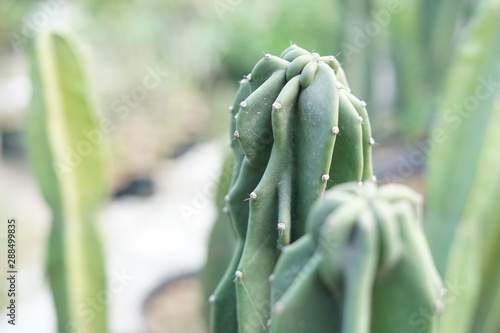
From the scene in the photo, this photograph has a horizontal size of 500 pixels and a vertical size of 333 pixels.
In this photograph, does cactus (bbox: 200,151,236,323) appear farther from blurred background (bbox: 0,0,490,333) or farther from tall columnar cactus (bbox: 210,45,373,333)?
tall columnar cactus (bbox: 210,45,373,333)

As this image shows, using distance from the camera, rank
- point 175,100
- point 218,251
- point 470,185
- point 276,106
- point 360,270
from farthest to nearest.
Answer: point 175,100 < point 218,251 < point 470,185 < point 276,106 < point 360,270

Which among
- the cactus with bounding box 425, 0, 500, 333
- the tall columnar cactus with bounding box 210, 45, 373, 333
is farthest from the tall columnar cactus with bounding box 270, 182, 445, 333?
the cactus with bounding box 425, 0, 500, 333

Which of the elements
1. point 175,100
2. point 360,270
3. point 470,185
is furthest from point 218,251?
point 175,100

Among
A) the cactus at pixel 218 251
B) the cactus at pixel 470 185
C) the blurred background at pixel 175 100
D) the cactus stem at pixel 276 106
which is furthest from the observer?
the blurred background at pixel 175 100

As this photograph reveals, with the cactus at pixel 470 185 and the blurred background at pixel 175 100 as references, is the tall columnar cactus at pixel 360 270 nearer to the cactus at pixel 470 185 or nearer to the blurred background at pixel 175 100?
the cactus at pixel 470 185

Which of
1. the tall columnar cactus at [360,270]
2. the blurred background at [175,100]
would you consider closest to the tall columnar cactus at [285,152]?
the tall columnar cactus at [360,270]

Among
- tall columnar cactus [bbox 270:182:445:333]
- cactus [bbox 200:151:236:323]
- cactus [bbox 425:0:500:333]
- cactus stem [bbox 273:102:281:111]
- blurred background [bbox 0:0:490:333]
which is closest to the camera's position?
tall columnar cactus [bbox 270:182:445:333]

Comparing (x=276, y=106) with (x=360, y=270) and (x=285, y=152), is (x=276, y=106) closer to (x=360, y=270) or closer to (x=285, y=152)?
(x=285, y=152)
